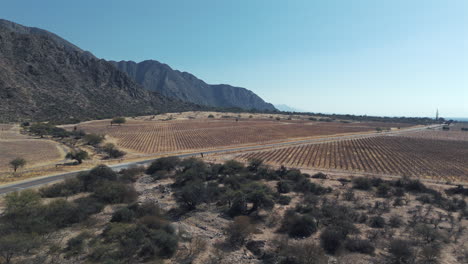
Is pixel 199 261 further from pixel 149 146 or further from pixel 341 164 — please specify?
pixel 149 146

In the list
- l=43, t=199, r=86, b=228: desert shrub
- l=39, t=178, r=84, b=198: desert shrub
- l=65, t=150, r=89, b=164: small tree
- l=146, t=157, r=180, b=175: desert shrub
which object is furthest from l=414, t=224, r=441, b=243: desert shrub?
l=65, t=150, r=89, b=164: small tree

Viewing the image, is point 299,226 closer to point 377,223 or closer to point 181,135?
point 377,223

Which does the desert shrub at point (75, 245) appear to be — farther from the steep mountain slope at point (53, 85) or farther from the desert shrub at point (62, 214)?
the steep mountain slope at point (53, 85)

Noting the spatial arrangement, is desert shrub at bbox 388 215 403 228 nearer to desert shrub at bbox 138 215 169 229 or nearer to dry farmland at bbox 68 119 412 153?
desert shrub at bbox 138 215 169 229

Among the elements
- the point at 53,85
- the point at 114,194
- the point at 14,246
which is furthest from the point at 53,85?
the point at 14,246

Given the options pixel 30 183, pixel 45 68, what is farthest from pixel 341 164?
pixel 45 68

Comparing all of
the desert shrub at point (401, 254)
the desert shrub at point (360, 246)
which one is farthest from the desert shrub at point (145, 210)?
the desert shrub at point (401, 254)
